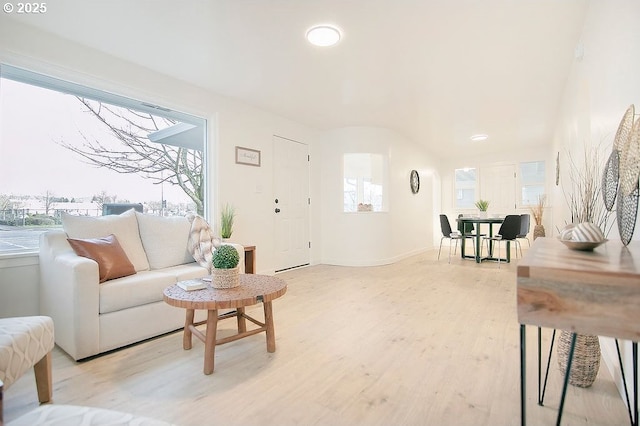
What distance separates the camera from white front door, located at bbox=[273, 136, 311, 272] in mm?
4617

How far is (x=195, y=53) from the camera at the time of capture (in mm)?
2824

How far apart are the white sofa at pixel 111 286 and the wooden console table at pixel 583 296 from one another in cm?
227

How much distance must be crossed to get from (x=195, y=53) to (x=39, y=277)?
2.26m

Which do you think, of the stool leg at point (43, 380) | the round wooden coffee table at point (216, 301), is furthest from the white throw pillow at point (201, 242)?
the stool leg at point (43, 380)

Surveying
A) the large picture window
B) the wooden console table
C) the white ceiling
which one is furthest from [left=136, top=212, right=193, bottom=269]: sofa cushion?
the wooden console table

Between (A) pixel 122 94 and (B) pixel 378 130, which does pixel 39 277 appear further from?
(B) pixel 378 130

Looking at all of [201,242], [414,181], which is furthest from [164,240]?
[414,181]

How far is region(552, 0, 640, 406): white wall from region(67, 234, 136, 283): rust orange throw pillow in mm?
3016

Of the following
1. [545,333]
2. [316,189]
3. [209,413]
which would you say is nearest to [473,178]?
[316,189]

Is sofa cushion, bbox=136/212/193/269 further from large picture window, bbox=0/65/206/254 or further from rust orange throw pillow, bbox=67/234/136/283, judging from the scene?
large picture window, bbox=0/65/206/254

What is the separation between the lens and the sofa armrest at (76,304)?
1.89 metres

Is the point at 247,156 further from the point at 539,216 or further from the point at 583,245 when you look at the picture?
the point at 539,216

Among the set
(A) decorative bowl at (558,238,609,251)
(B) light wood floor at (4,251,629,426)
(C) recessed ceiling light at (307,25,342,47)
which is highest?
(C) recessed ceiling light at (307,25,342,47)

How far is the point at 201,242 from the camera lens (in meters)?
2.91
